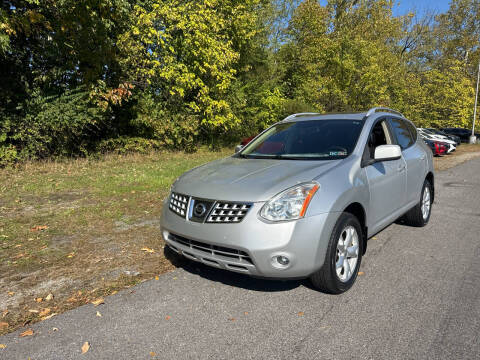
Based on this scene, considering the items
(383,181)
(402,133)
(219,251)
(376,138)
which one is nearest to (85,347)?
(219,251)

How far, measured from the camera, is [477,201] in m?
7.44

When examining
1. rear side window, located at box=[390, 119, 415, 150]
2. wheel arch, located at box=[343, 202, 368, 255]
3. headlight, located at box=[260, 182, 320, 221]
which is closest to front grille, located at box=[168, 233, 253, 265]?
headlight, located at box=[260, 182, 320, 221]

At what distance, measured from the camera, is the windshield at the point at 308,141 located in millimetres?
3771

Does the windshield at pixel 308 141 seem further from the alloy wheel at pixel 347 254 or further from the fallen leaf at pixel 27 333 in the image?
the fallen leaf at pixel 27 333

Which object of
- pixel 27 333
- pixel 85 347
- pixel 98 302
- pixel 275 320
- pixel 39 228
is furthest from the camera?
pixel 39 228

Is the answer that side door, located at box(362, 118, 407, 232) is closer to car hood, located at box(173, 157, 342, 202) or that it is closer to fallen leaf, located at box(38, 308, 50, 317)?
car hood, located at box(173, 157, 342, 202)

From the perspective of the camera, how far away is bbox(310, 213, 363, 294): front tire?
3.02 m

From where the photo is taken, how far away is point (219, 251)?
3.02 meters

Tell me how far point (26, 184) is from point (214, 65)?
8.58 metres

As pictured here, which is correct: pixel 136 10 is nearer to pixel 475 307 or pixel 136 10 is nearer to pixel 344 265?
pixel 344 265

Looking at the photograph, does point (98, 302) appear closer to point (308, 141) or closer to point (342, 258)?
point (342, 258)

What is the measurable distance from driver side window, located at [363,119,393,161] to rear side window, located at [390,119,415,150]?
0.31 m

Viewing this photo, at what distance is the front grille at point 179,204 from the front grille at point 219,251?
239mm

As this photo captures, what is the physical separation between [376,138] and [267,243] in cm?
220
